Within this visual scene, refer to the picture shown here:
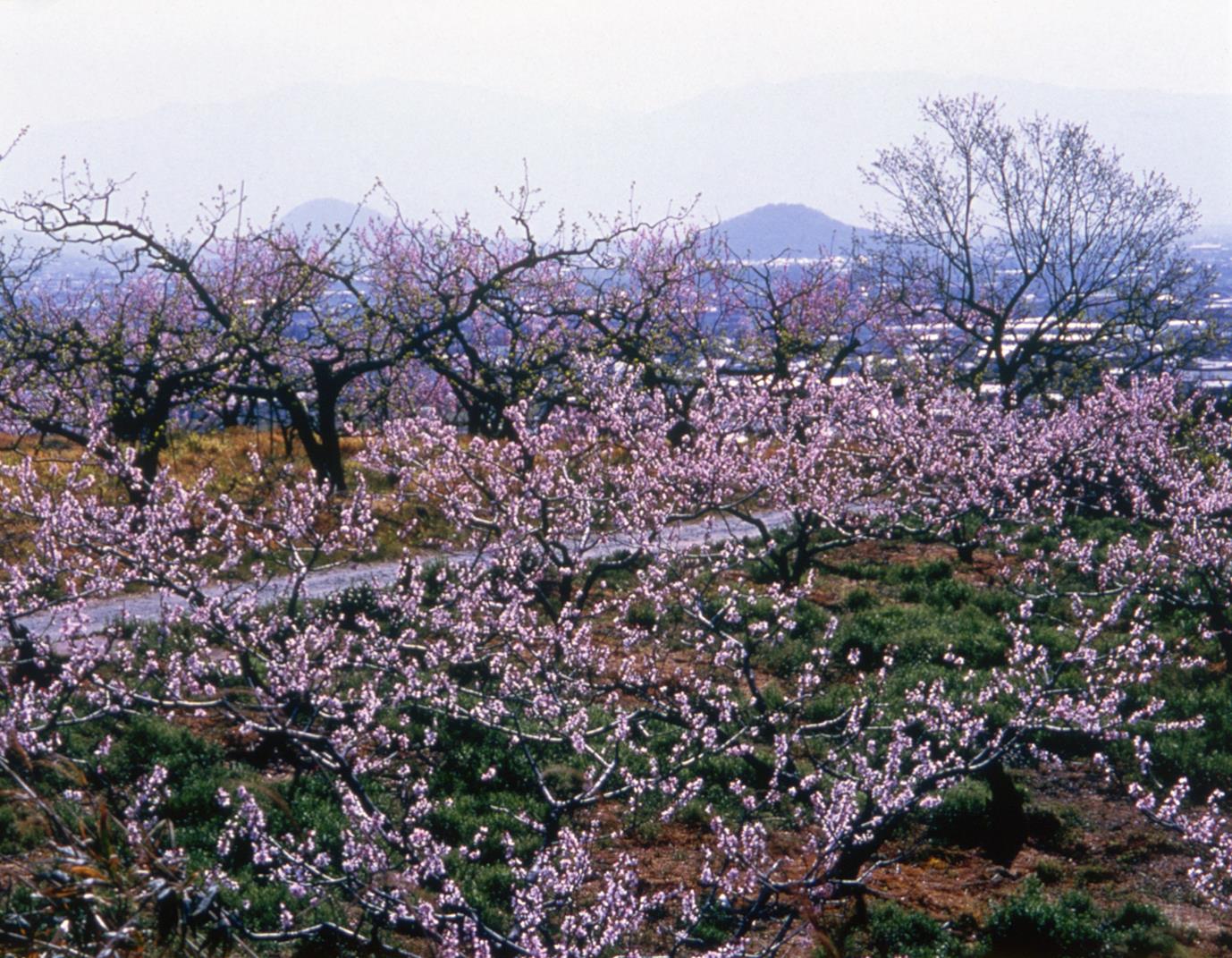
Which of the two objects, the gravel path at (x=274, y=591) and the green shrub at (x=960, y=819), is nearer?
the green shrub at (x=960, y=819)

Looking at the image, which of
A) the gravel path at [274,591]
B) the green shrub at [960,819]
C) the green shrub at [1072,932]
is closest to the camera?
the green shrub at [1072,932]

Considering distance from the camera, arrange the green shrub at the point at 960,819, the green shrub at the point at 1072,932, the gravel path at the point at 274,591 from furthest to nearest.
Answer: the gravel path at the point at 274,591
the green shrub at the point at 960,819
the green shrub at the point at 1072,932

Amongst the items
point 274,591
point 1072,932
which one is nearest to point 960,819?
point 1072,932

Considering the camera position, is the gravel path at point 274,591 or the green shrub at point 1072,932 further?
the gravel path at point 274,591

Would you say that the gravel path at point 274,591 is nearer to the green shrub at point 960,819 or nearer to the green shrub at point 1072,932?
the green shrub at point 960,819

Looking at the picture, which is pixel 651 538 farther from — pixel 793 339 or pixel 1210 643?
pixel 793 339

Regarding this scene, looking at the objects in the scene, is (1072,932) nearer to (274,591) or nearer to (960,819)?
(960,819)

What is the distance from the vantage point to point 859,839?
5758mm

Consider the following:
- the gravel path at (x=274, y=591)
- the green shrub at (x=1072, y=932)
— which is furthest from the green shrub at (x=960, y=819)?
the gravel path at (x=274, y=591)

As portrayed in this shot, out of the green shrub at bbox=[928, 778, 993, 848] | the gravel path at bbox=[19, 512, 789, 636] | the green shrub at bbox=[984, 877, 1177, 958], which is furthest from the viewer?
the gravel path at bbox=[19, 512, 789, 636]

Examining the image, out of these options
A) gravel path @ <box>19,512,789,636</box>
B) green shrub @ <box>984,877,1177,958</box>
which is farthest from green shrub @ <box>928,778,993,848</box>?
gravel path @ <box>19,512,789,636</box>

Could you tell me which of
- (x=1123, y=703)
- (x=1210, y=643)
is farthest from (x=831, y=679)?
(x=1210, y=643)

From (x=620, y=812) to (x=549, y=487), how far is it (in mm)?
5615

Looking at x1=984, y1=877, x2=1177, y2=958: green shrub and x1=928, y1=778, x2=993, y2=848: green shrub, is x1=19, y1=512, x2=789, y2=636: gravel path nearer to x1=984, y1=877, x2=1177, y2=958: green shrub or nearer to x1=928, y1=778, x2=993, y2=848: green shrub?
x1=928, y1=778, x2=993, y2=848: green shrub
